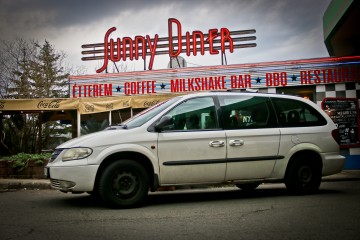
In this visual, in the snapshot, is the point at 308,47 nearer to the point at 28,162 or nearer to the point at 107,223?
the point at 28,162

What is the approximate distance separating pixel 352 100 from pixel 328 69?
1.39 meters

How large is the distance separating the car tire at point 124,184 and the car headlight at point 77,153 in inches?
13.8

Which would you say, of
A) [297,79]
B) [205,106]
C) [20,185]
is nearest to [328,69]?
[297,79]

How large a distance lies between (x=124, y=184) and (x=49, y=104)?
825cm

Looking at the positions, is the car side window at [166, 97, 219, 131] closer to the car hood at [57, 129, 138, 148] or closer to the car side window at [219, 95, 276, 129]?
the car side window at [219, 95, 276, 129]

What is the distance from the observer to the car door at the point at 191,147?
5.32 m

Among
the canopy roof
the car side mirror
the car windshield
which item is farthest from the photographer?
the canopy roof

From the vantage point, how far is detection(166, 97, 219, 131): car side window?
555 centimetres

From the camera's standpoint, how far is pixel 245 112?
5.95 meters

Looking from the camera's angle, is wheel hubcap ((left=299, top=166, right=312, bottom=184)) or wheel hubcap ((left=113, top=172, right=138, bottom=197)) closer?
wheel hubcap ((left=113, top=172, right=138, bottom=197))

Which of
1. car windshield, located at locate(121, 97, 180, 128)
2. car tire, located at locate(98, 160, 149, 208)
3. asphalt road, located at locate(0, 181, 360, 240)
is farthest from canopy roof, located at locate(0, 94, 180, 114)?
car tire, located at locate(98, 160, 149, 208)

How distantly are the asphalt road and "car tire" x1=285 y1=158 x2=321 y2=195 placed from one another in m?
0.19

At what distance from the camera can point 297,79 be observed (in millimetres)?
12953

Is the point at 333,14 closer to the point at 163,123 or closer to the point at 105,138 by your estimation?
the point at 163,123
